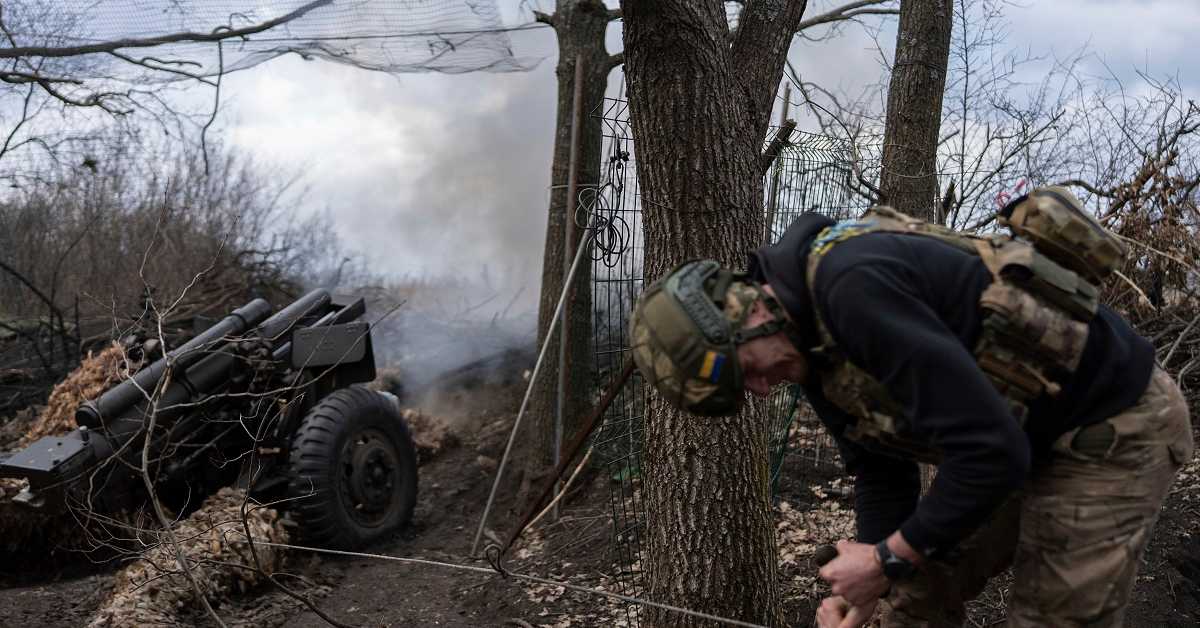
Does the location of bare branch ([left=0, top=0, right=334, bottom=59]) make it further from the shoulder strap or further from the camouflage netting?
the shoulder strap

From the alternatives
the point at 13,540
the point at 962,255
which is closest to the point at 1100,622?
the point at 962,255

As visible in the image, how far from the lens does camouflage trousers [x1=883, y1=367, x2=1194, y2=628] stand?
2172 mm

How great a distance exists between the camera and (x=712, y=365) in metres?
2.13

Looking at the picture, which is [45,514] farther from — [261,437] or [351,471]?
[351,471]

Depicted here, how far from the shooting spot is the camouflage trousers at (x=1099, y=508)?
7.13 feet

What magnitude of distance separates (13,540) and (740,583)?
4.95 meters

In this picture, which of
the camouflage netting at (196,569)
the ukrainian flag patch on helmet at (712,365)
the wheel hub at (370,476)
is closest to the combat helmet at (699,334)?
the ukrainian flag patch on helmet at (712,365)

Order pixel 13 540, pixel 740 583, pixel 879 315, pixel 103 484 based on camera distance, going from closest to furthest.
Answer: pixel 879 315, pixel 740 583, pixel 103 484, pixel 13 540

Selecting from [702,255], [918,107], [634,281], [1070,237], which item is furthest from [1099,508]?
[918,107]

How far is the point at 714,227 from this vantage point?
141 inches

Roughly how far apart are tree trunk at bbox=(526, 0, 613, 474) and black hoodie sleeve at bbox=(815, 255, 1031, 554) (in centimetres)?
530

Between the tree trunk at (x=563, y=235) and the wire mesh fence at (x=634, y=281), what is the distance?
0.24 meters

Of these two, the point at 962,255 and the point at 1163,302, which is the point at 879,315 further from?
the point at 1163,302

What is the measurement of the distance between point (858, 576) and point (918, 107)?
159 inches
